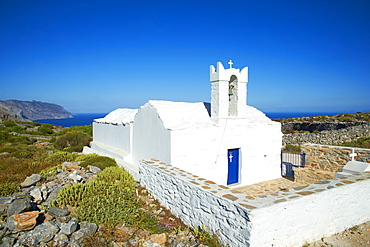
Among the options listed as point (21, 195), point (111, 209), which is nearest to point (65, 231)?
point (111, 209)

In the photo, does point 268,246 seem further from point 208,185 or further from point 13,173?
point 13,173

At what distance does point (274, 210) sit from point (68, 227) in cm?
424

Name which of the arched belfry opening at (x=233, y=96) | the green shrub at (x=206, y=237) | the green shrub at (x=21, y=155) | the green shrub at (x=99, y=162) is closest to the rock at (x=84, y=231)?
the green shrub at (x=206, y=237)

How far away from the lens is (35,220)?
5.30 m

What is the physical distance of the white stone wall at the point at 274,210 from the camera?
4359 mm

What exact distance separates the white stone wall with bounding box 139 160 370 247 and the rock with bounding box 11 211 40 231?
3.25 m

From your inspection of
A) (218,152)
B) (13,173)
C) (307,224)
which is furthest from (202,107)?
(13,173)

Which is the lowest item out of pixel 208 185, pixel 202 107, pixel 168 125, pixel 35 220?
pixel 35 220

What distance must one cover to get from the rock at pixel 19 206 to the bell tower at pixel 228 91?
686 centimetres

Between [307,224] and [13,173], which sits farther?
[13,173]

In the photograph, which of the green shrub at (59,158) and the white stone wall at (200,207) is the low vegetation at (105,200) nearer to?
the white stone wall at (200,207)

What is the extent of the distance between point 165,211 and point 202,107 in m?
5.40

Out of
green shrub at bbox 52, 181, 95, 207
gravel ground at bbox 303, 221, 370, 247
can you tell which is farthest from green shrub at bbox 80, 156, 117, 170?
A: gravel ground at bbox 303, 221, 370, 247

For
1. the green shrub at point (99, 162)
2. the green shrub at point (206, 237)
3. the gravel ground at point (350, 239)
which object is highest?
the green shrub at point (99, 162)
